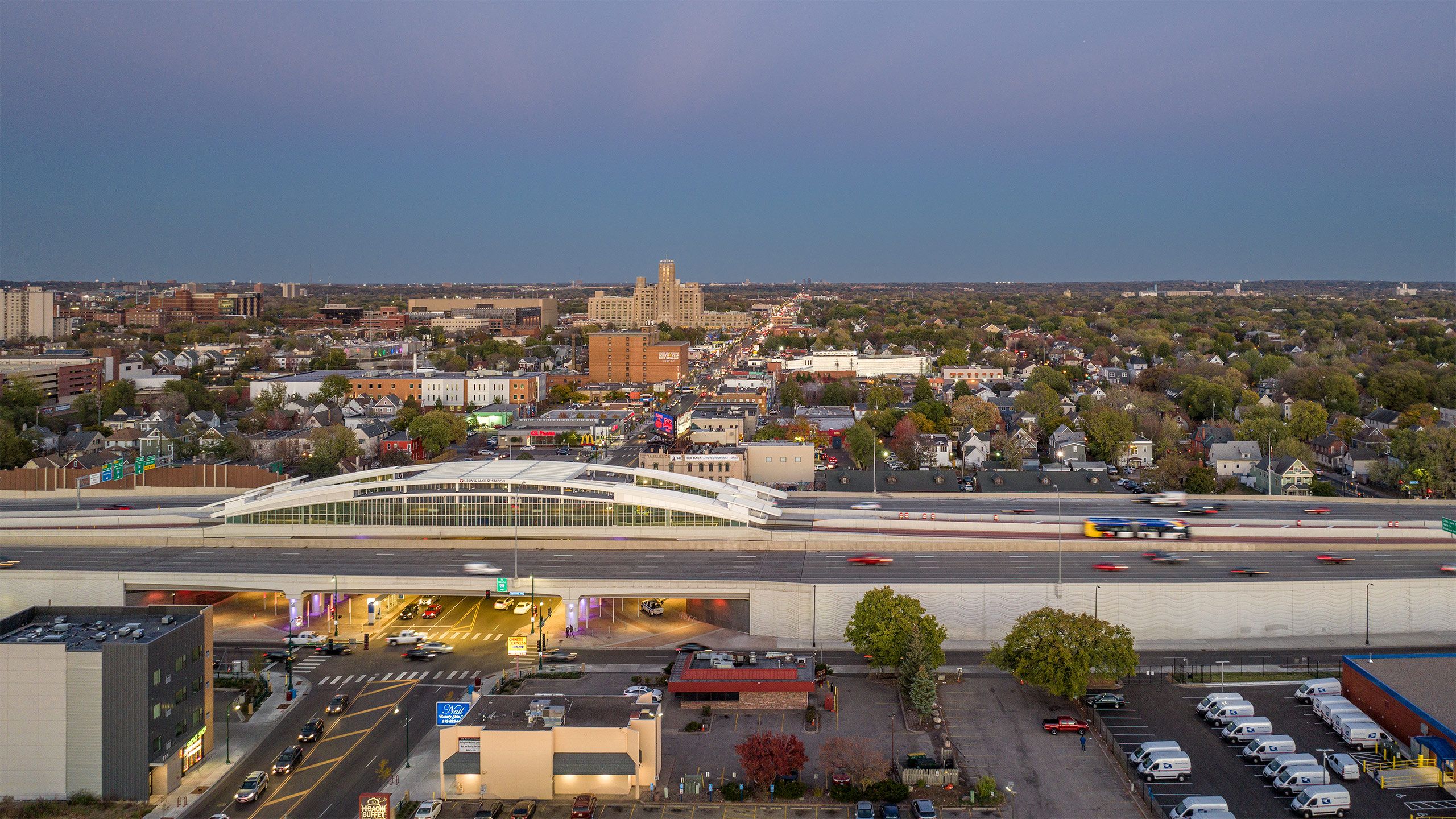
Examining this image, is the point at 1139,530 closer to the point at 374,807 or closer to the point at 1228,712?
the point at 1228,712

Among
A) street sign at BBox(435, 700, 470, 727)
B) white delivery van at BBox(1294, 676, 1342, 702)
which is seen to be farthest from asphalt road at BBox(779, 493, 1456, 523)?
street sign at BBox(435, 700, 470, 727)

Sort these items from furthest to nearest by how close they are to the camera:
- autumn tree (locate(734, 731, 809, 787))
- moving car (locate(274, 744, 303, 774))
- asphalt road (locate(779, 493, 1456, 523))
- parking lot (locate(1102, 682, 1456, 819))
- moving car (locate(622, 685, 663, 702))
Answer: asphalt road (locate(779, 493, 1456, 523))
moving car (locate(622, 685, 663, 702))
moving car (locate(274, 744, 303, 774))
autumn tree (locate(734, 731, 809, 787))
parking lot (locate(1102, 682, 1456, 819))

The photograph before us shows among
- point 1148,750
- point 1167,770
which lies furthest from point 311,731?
point 1167,770

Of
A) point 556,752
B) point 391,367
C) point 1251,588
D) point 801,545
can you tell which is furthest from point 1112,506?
point 391,367

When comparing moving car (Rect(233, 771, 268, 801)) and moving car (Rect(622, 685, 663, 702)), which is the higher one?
moving car (Rect(622, 685, 663, 702))

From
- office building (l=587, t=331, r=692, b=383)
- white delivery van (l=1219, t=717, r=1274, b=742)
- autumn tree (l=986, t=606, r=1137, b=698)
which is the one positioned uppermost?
office building (l=587, t=331, r=692, b=383)

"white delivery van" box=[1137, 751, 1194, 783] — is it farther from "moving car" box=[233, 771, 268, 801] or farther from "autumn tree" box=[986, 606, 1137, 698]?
"moving car" box=[233, 771, 268, 801]

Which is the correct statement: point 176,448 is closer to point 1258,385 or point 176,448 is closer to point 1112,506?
point 1112,506
